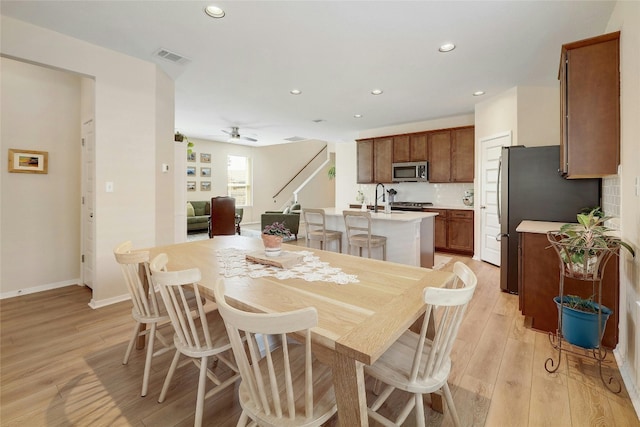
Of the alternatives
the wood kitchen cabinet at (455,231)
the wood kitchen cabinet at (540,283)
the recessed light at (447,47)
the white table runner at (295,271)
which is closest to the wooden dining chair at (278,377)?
the white table runner at (295,271)

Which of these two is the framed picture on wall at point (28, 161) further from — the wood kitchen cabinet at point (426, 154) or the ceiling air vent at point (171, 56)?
the wood kitchen cabinet at point (426, 154)

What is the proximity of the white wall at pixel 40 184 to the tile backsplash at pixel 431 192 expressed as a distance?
5615 millimetres

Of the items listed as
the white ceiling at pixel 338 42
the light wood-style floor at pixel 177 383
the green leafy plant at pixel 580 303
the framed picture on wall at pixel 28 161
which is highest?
the white ceiling at pixel 338 42

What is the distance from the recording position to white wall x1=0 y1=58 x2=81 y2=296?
10.7ft

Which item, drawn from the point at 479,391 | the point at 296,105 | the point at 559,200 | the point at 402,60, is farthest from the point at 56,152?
the point at 559,200

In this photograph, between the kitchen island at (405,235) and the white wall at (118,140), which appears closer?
the white wall at (118,140)

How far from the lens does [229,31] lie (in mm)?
2777

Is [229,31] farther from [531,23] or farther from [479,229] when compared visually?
[479,229]

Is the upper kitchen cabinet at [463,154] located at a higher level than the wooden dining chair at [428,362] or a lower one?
higher

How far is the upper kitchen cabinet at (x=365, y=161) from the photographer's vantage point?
6.88m

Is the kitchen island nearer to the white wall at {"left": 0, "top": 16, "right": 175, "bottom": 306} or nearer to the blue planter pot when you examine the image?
the blue planter pot

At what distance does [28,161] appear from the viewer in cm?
337

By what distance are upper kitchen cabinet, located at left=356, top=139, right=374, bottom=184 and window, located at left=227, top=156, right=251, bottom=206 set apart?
4.50 meters

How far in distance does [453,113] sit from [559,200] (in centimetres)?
314
